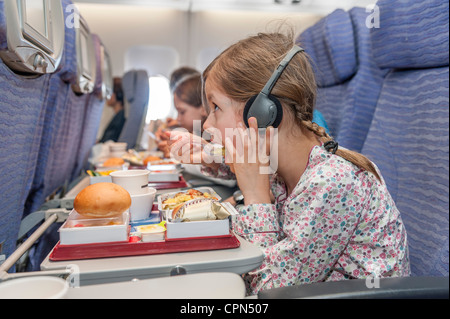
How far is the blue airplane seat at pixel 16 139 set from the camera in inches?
33.5

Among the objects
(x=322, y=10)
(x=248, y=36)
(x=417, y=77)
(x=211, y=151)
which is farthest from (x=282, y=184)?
(x=322, y=10)

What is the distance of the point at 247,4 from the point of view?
5.90 m

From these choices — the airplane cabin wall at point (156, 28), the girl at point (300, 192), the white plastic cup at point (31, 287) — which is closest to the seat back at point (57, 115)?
the girl at point (300, 192)

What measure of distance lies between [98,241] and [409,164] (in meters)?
0.96

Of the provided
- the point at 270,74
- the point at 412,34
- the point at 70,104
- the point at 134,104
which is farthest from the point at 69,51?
the point at 134,104

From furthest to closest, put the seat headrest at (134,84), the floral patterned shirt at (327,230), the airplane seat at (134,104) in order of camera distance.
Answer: the seat headrest at (134,84)
the airplane seat at (134,104)
the floral patterned shirt at (327,230)

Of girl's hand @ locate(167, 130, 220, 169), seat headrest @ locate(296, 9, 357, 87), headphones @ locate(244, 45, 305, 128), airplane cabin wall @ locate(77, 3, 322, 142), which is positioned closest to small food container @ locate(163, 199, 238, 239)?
headphones @ locate(244, 45, 305, 128)

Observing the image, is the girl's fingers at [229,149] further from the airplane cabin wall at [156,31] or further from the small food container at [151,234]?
the airplane cabin wall at [156,31]

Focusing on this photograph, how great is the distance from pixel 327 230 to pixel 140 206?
421 mm

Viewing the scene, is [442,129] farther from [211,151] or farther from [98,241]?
[98,241]

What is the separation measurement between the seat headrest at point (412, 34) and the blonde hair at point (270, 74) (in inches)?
15.2

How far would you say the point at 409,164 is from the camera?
1.20 meters

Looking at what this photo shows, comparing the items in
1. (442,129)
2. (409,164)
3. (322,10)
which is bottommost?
(409,164)

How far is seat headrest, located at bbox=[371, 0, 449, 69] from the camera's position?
1069 millimetres
